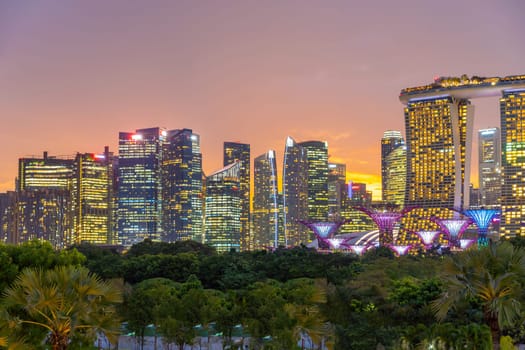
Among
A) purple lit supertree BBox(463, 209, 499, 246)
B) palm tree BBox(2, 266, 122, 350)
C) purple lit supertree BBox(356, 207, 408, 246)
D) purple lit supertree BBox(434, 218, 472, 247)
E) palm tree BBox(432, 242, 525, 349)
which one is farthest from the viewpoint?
purple lit supertree BBox(356, 207, 408, 246)

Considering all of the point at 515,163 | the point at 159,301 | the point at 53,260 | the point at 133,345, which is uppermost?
the point at 515,163

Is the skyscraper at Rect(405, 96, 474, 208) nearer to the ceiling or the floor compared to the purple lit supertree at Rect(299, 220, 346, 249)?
nearer to the ceiling

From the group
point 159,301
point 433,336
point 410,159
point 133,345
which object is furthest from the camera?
point 410,159

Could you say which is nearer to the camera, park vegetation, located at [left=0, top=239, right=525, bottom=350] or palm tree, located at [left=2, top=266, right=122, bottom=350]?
palm tree, located at [left=2, top=266, right=122, bottom=350]

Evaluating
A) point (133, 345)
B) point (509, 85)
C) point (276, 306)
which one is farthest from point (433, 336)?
point (509, 85)

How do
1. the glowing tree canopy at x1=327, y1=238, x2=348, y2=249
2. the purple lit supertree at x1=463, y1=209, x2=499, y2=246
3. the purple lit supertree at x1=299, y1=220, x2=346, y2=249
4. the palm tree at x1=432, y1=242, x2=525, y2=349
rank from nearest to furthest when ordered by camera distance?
1. the palm tree at x1=432, y1=242, x2=525, y2=349
2. the purple lit supertree at x1=463, y1=209, x2=499, y2=246
3. the glowing tree canopy at x1=327, y1=238, x2=348, y2=249
4. the purple lit supertree at x1=299, y1=220, x2=346, y2=249

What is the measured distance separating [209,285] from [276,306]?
30066 millimetres

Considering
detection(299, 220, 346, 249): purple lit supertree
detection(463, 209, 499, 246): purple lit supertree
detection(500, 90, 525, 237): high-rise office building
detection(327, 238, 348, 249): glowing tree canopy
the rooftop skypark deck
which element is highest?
the rooftop skypark deck

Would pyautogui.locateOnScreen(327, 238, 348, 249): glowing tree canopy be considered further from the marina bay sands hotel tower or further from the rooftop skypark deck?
the rooftop skypark deck

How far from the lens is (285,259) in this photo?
228 feet

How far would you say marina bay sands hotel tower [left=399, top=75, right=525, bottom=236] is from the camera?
535ft

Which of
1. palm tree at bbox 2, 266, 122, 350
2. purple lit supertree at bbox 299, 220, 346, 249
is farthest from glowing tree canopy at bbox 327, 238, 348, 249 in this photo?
palm tree at bbox 2, 266, 122, 350

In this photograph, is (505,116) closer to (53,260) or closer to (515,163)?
(515,163)

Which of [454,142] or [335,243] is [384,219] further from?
[454,142]
